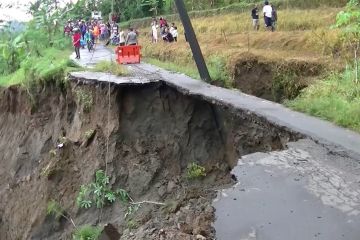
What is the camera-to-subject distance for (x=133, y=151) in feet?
35.5

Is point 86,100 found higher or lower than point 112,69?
lower

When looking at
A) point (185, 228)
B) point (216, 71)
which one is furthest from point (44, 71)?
point (185, 228)

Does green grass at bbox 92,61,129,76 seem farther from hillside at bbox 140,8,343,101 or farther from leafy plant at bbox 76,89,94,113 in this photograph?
hillside at bbox 140,8,343,101

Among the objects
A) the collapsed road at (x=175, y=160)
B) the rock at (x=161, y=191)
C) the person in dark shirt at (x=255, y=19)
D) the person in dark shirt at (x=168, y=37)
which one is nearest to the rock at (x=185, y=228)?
the collapsed road at (x=175, y=160)

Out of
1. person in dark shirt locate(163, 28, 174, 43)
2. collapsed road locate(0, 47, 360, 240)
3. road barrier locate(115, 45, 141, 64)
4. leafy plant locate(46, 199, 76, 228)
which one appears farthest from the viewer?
person in dark shirt locate(163, 28, 174, 43)

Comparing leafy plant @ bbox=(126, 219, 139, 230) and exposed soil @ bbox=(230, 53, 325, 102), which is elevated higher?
exposed soil @ bbox=(230, 53, 325, 102)

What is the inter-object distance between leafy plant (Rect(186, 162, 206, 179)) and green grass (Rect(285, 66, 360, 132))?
2109 mm

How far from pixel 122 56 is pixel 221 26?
7.73 m

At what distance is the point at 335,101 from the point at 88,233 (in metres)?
5.18

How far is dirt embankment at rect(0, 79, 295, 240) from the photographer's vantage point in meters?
9.69

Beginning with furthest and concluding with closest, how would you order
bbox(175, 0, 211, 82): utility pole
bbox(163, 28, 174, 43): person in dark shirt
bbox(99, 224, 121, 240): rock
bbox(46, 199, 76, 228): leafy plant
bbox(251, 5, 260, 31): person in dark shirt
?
bbox(163, 28, 174, 43): person in dark shirt, bbox(251, 5, 260, 31): person in dark shirt, bbox(175, 0, 211, 82): utility pole, bbox(46, 199, 76, 228): leafy plant, bbox(99, 224, 121, 240): rock

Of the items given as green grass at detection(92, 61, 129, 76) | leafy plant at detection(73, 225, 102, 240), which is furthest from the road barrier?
leafy plant at detection(73, 225, 102, 240)

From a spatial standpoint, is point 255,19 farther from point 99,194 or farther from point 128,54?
point 99,194

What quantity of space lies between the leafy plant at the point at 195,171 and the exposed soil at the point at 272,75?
2.92 m
